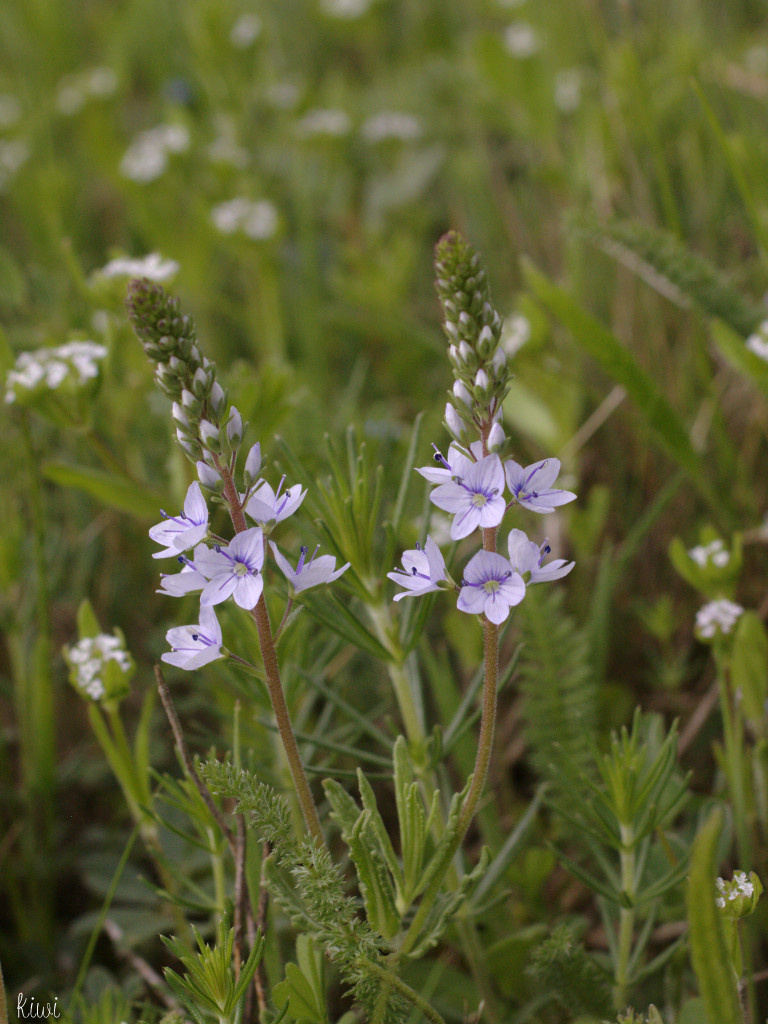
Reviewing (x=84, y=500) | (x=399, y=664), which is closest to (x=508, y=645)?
(x=399, y=664)

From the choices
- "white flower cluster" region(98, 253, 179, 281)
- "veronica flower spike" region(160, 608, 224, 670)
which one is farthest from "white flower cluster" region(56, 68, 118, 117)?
"veronica flower spike" region(160, 608, 224, 670)

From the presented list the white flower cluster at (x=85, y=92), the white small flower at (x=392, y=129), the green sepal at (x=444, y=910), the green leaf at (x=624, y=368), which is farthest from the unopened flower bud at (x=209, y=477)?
the white flower cluster at (x=85, y=92)

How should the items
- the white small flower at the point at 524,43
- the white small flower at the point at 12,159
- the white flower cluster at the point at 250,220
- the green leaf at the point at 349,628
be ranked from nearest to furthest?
the green leaf at the point at 349,628, the white flower cluster at the point at 250,220, the white small flower at the point at 524,43, the white small flower at the point at 12,159

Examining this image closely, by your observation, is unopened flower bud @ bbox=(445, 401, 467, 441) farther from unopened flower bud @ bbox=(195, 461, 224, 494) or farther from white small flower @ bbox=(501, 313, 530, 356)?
white small flower @ bbox=(501, 313, 530, 356)

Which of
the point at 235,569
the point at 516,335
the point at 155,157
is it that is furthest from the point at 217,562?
the point at 155,157

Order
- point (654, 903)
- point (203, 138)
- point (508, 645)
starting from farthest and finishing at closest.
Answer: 1. point (203, 138)
2. point (508, 645)
3. point (654, 903)

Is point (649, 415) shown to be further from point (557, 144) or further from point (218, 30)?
point (218, 30)

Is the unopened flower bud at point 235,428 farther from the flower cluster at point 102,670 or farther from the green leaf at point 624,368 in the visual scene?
the green leaf at point 624,368

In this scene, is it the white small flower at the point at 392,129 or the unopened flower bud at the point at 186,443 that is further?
the white small flower at the point at 392,129
